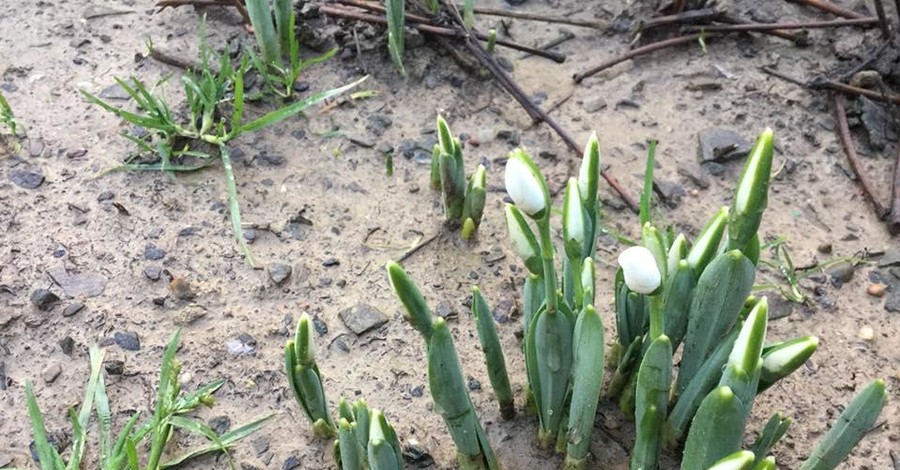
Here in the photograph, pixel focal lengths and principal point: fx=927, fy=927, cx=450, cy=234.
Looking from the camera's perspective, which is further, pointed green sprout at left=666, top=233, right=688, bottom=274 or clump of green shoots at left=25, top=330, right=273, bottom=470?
clump of green shoots at left=25, top=330, right=273, bottom=470

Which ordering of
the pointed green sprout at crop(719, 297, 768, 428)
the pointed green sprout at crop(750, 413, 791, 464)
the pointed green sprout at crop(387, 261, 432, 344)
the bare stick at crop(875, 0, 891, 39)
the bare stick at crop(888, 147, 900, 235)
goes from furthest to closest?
the bare stick at crop(875, 0, 891, 39)
the bare stick at crop(888, 147, 900, 235)
the pointed green sprout at crop(750, 413, 791, 464)
the pointed green sprout at crop(387, 261, 432, 344)
the pointed green sprout at crop(719, 297, 768, 428)

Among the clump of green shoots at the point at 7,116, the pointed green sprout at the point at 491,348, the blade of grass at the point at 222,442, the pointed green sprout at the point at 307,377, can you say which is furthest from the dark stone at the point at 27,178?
the pointed green sprout at the point at 491,348

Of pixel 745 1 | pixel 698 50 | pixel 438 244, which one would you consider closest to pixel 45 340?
pixel 438 244

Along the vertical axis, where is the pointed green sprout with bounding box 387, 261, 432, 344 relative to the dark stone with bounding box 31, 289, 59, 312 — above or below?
above

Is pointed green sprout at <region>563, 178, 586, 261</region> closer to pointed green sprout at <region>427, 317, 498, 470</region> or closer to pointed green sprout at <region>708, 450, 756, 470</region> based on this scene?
pointed green sprout at <region>427, 317, 498, 470</region>

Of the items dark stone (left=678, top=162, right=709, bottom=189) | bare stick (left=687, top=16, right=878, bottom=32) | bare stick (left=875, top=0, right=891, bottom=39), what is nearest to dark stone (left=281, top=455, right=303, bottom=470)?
dark stone (left=678, top=162, right=709, bottom=189)

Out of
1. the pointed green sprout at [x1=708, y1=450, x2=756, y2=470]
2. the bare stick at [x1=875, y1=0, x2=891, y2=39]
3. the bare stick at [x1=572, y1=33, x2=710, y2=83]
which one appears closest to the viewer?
the pointed green sprout at [x1=708, y1=450, x2=756, y2=470]

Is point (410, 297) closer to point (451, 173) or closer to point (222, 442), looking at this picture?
point (222, 442)

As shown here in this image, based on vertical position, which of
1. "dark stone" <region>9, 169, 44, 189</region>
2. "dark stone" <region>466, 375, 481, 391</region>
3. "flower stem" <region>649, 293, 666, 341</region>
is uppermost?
"flower stem" <region>649, 293, 666, 341</region>
